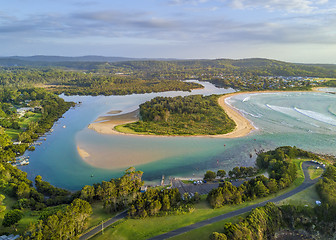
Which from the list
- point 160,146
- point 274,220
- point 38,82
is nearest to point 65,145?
point 160,146

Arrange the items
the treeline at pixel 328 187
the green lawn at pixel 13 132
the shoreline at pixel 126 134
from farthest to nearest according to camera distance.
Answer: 1. the green lawn at pixel 13 132
2. the shoreline at pixel 126 134
3. the treeline at pixel 328 187

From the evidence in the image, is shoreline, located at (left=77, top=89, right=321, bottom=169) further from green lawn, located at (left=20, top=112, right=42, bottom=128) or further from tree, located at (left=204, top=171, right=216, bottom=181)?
green lawn, located at (left=20, top=112, right=42, bottom=128)

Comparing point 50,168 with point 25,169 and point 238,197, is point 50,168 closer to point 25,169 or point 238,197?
point 25,169

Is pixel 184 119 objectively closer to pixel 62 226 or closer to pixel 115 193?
pixel 115 193

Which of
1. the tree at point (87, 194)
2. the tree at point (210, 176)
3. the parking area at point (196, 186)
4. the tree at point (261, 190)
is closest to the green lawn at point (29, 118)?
the tree at point (87, 194)

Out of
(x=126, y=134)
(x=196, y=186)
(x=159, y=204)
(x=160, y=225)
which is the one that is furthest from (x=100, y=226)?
(x=126, y=134)

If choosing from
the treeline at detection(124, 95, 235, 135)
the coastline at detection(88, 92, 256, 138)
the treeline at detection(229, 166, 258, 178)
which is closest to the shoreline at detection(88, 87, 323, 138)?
the coastline at detection(88, 92, 256, 138)

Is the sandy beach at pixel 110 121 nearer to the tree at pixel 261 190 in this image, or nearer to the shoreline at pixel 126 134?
the shoreline at pixel 126 134
